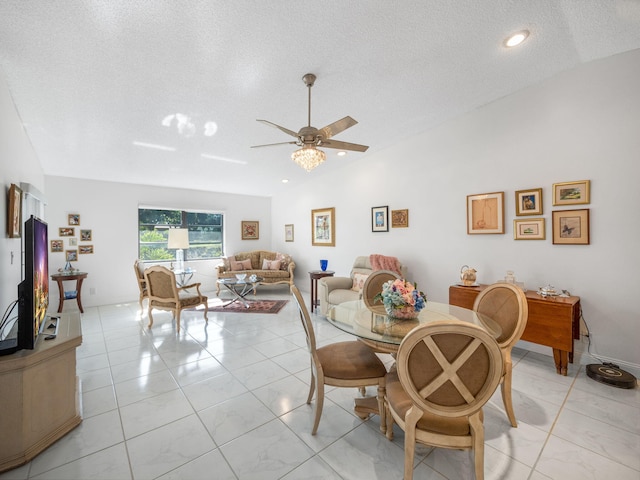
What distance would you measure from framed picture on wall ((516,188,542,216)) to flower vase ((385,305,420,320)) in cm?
218

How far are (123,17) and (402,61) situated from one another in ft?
7.28

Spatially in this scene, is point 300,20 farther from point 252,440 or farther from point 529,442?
point 529,442

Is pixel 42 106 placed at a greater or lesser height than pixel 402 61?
lesser

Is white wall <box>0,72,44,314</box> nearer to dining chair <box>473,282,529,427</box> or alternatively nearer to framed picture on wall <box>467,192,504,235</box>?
dining chair <box>473,282,529,427</box>

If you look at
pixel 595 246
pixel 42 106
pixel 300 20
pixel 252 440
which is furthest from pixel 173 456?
pixel 595 246

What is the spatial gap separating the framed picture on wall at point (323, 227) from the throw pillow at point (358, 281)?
1.29 metres

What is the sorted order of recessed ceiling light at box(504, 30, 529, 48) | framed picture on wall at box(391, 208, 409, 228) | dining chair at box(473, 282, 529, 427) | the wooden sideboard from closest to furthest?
dining chair at box(473, 282, 529, 427), recessed ceiling light at box(504, 30, 529, 48), the wooden sideboard, framed picture on wall at box(391, 208, 409, 228)

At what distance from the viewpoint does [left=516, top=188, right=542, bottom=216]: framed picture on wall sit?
3.13 metres

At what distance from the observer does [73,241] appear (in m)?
5.08

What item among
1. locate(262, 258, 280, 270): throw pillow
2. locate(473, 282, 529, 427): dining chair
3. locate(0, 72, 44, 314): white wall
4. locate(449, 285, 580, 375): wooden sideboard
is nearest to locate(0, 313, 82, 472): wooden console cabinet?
locate(0, 72, 44, 314): white wall

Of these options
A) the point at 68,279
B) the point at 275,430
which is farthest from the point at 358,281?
the point at 68,279

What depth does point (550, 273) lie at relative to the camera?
3.09 m

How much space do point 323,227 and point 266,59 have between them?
12.8 ft

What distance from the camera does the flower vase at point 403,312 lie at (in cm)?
210
